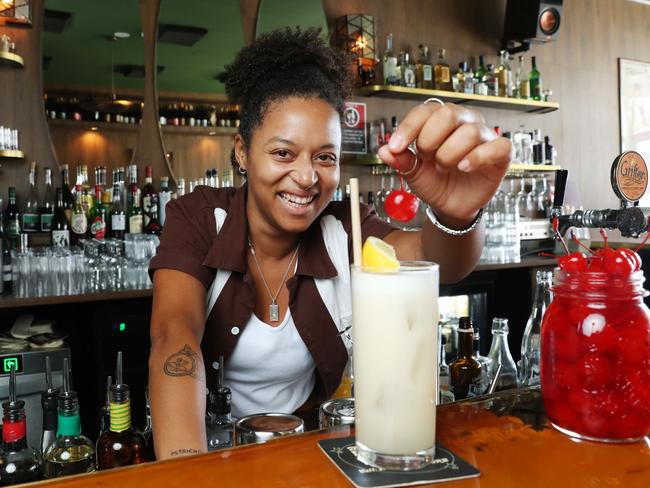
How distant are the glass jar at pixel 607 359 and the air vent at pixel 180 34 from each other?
342 centimetres

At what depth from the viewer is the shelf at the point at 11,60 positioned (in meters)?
3.04

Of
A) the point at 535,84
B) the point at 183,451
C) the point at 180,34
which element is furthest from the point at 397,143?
the point at 535,84

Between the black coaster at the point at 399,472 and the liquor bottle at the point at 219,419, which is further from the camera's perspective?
the liquor bottle at the point at 219,419

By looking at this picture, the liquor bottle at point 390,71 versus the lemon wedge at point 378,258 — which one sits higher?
the liquor bottle at point 390,71

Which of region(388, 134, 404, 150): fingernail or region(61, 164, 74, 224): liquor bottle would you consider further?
region(61, 164, 74, 224): liquor bottle

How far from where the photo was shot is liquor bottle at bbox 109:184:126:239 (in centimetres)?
324

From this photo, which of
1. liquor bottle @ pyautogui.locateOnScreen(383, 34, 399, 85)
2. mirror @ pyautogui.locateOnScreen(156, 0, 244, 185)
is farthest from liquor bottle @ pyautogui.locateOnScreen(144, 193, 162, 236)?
liquor bottle @ pyautogui.locateOnScreen(383, 34, 399, 85)

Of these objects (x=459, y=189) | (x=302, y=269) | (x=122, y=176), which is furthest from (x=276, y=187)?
(x=122, y=176)

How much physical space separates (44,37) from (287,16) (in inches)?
57.2

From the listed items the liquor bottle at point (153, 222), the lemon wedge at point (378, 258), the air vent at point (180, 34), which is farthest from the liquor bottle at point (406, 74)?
the lemon wedge at point (378, 258)

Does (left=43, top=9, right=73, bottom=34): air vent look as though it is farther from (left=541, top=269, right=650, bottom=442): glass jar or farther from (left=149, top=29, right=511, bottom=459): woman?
(left=541, top=269, right=650, bottom=442): glass jar

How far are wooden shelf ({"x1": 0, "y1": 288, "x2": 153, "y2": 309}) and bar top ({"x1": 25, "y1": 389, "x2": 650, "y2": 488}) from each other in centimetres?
221

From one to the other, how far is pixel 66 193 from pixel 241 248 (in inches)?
86.2

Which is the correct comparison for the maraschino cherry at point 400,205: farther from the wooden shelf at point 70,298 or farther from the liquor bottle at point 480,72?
the liquor bottle at point 480,72
